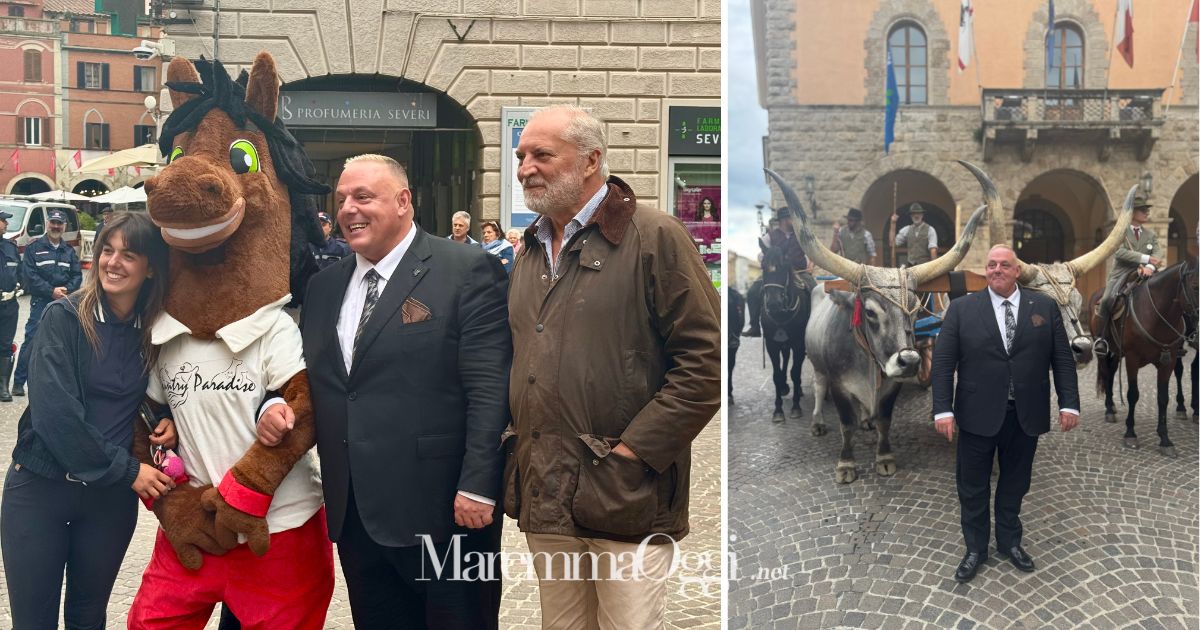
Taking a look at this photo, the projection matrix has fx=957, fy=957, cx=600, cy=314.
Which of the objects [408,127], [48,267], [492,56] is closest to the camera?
[48,267]

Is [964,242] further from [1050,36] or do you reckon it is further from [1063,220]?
[1050,36]

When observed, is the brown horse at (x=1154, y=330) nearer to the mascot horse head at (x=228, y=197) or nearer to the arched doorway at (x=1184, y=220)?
the arched doorway at (x=1184, y=220)

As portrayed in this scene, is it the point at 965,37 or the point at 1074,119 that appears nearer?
the point at 1074,119

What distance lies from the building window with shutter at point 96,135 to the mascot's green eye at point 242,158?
54.7 ft

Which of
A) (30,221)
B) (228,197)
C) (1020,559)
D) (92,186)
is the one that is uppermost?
(92,186)

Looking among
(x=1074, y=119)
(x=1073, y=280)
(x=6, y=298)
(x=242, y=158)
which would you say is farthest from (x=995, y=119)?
(x=6, y=298)

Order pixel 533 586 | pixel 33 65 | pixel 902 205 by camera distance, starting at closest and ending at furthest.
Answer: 1. pixel 533 586
2. pixel 902 205
3. pixel 33 65

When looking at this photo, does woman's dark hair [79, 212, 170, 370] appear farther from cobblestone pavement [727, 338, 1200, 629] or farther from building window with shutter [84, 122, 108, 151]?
building window with shutter [84, 122, 108, 151]

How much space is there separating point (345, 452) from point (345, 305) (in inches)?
16.6

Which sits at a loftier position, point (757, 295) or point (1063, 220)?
point (1063, 220)

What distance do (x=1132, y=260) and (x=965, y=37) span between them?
1.32m

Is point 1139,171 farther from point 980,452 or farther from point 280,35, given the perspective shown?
point 280,35

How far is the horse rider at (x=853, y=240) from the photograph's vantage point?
15.3 feet

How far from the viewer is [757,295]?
485 cm
